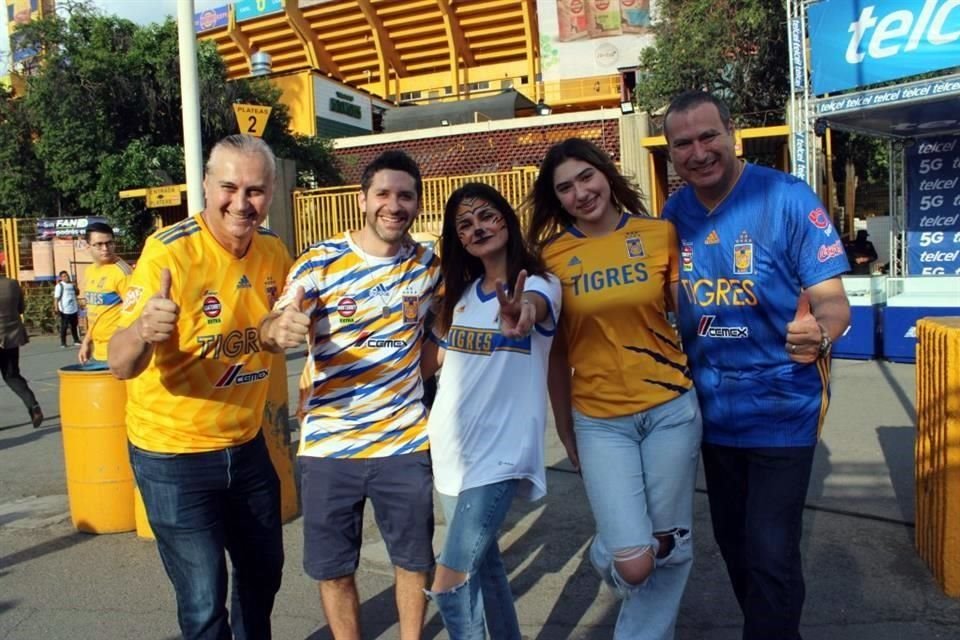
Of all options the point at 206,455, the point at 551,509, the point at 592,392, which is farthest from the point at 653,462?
the point at 551,509

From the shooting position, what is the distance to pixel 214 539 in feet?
9.03

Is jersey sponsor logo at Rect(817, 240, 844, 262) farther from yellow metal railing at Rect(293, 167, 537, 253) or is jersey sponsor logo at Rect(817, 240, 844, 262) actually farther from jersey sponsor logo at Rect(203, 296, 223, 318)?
yellow metal railing at Rect(293, 167, 537, 253)

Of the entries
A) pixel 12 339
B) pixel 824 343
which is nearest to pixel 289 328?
pixel 824 343

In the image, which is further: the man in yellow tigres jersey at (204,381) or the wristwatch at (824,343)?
the man in yellow tigres jersey at (204,381)

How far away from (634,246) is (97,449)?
3734 mm

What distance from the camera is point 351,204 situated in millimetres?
18516

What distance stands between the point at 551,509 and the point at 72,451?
9.89 feet

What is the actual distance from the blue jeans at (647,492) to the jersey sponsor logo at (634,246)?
0.52 metres

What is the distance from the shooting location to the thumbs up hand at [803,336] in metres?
2.45

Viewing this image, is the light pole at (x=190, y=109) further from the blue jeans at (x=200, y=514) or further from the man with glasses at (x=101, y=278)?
the blue jeans at (x=200, y=514)

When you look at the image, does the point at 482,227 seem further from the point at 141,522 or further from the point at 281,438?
A: the point at 141,522

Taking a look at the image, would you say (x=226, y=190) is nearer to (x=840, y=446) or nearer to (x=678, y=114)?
(x=678, y=114)

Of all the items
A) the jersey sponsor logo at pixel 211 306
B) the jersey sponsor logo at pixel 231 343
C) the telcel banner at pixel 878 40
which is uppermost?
the telcel banner at pixel 878 40

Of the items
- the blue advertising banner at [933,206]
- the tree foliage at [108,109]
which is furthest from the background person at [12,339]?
the blue advertising banner at [933,206]
